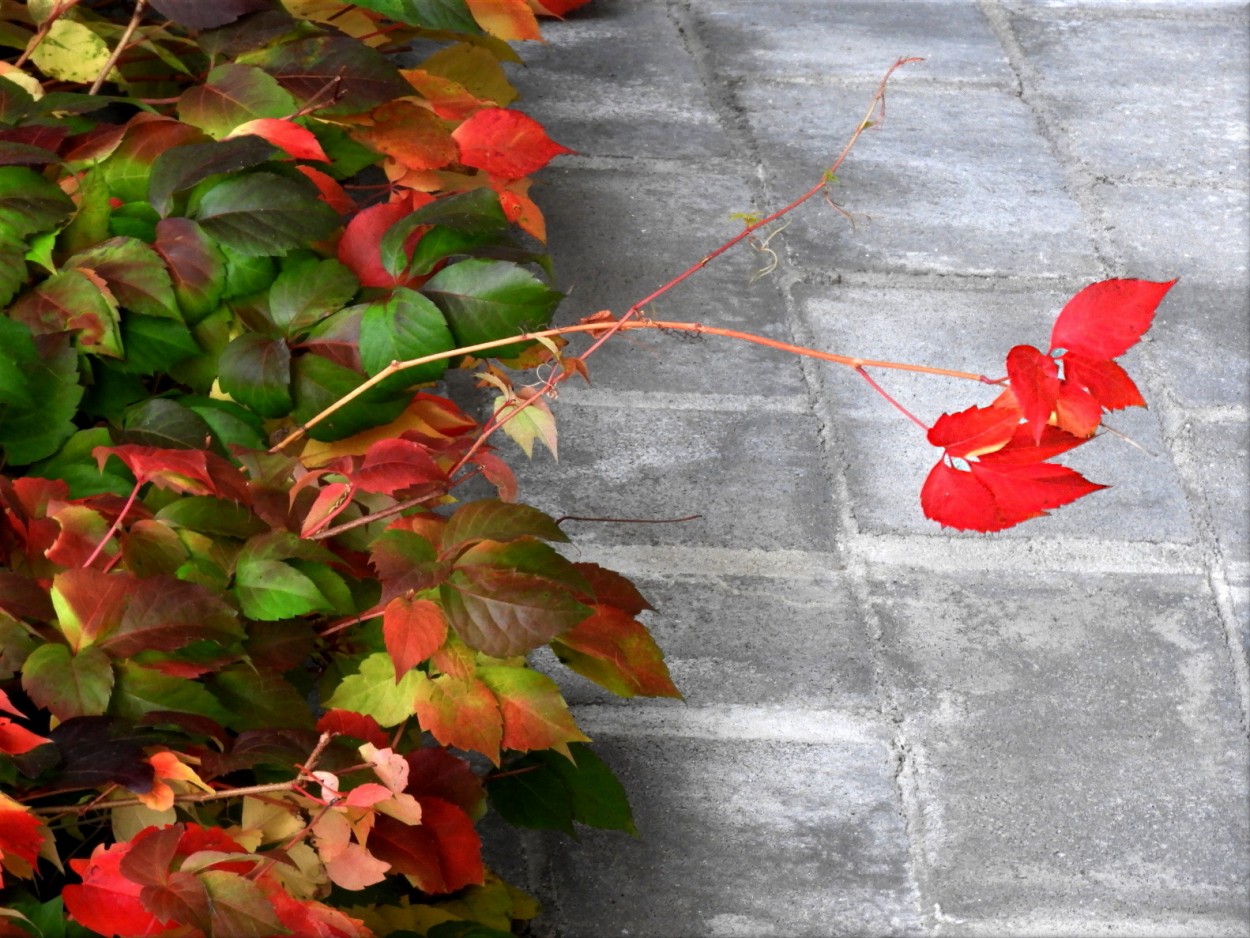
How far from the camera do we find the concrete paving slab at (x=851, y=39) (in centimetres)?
292

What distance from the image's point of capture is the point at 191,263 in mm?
1229

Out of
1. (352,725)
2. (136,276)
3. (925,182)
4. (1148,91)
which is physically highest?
(136,276)

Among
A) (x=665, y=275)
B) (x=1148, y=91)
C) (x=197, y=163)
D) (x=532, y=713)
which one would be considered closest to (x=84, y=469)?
(x=197, y=163)

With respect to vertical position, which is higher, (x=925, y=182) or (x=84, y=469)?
(x=84, y=469)

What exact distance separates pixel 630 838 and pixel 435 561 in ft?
1.91

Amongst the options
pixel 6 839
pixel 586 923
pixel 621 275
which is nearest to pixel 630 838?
pixel 586 923

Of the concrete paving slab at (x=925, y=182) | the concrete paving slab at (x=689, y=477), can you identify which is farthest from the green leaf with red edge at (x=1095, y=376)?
the concrete paving slab at (x=925, y=182)

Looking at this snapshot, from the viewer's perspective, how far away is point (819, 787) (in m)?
1.57

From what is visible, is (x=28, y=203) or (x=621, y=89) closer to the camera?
(x=28, y=203)

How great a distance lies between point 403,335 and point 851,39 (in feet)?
6.95

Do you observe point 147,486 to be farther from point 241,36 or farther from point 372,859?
point 241,36

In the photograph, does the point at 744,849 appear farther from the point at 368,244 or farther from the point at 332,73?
the point at 332,73

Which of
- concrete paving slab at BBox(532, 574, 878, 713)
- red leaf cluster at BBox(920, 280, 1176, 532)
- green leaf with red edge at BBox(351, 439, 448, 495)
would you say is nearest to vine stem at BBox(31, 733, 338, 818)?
green leaf with red edge at BBox(351, 439, 448, 495)

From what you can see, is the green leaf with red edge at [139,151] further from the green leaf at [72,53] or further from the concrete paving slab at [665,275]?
the concrete paving slab at [665,275]
